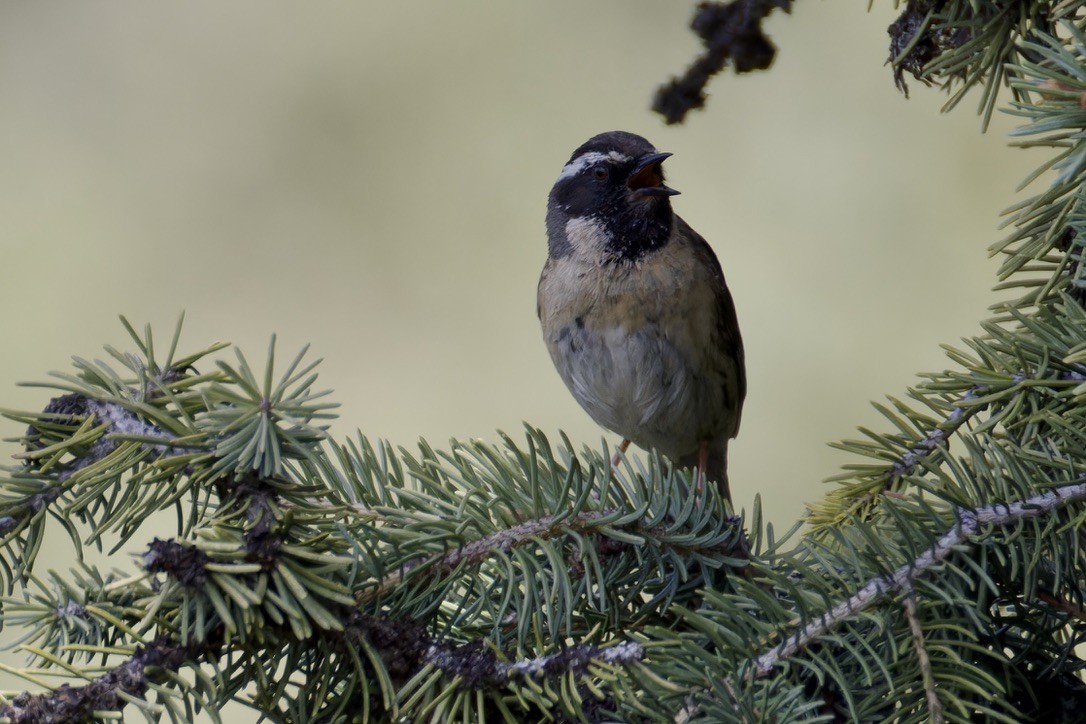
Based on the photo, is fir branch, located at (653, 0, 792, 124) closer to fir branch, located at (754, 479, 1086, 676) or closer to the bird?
fir branch, located at (754, 479, 1086, 676)

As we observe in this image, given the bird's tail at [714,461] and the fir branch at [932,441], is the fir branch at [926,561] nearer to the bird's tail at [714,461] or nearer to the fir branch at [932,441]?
the fir branch at [932,441]

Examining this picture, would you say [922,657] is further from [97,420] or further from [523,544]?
[97,420]

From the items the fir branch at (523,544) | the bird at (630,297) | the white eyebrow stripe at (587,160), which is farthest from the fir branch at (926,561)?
the white eyebrow stripe at (587,160)

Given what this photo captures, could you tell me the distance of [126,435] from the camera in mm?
1095

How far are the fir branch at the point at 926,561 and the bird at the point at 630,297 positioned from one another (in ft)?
5.70

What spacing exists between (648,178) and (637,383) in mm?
579

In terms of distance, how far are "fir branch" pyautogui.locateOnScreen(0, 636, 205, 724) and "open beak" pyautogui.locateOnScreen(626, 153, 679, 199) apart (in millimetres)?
2018

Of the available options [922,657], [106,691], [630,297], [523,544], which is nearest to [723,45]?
[523,544]

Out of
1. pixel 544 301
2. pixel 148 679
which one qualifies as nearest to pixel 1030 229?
pixel 148 679

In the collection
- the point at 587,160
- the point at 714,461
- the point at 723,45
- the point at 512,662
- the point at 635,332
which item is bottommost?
the point at 512,662

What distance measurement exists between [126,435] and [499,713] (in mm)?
506

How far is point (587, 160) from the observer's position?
2.96 metres

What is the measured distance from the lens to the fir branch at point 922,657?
39.4 inches

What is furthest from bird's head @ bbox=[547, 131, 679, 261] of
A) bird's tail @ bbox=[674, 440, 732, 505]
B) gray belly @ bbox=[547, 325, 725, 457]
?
bird's tail @ bbox=[674, 440, 732, 505]
